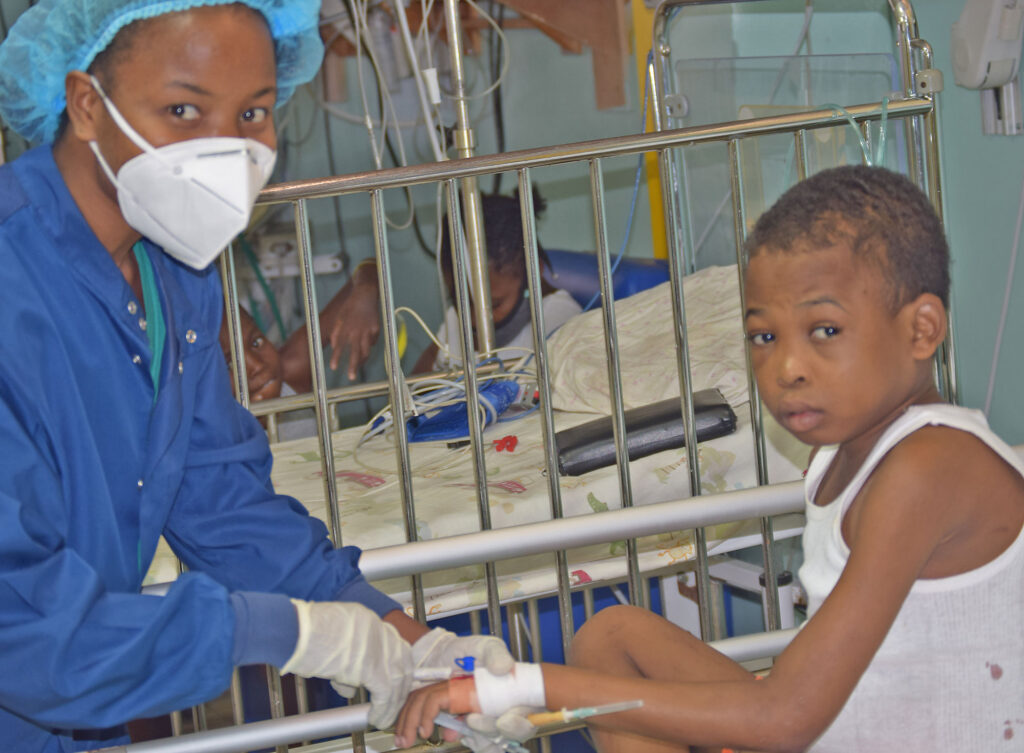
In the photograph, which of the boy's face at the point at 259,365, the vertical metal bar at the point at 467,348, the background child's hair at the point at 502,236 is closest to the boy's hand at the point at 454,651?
the vertical metal bar at the point at 467,348

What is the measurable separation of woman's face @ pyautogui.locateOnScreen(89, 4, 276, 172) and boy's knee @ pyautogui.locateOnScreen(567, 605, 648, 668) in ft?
2.56

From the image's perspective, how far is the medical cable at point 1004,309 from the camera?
252 cm

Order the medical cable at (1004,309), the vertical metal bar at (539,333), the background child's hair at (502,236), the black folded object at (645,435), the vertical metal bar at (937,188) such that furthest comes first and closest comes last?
the background child's hair at (502,236) < the medical cable at (1004,309) < the black folded object at (645,435) < the vertical metal bar at (937,188) < the vertical metal bar at (539,333)

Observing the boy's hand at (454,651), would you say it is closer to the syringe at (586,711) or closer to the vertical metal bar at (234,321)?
the syringe at (586,711)

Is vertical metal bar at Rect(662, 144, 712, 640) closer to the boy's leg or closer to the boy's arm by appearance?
the boy's leg

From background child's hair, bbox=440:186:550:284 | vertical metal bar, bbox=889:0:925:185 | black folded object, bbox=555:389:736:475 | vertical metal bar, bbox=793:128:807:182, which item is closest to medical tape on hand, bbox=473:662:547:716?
black folded object, bbox=555:389:736:475

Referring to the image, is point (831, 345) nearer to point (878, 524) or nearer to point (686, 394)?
point (878, 524)

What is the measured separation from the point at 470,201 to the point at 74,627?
84.3 inches

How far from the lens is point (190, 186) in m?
1.31

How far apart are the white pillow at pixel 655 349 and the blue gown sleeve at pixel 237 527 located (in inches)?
43.3

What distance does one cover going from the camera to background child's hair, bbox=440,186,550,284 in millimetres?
3947

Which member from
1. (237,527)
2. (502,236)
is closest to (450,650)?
(237,527)

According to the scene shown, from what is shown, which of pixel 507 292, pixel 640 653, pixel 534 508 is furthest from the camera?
pixel 507 292

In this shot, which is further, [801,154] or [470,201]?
[470,201]
